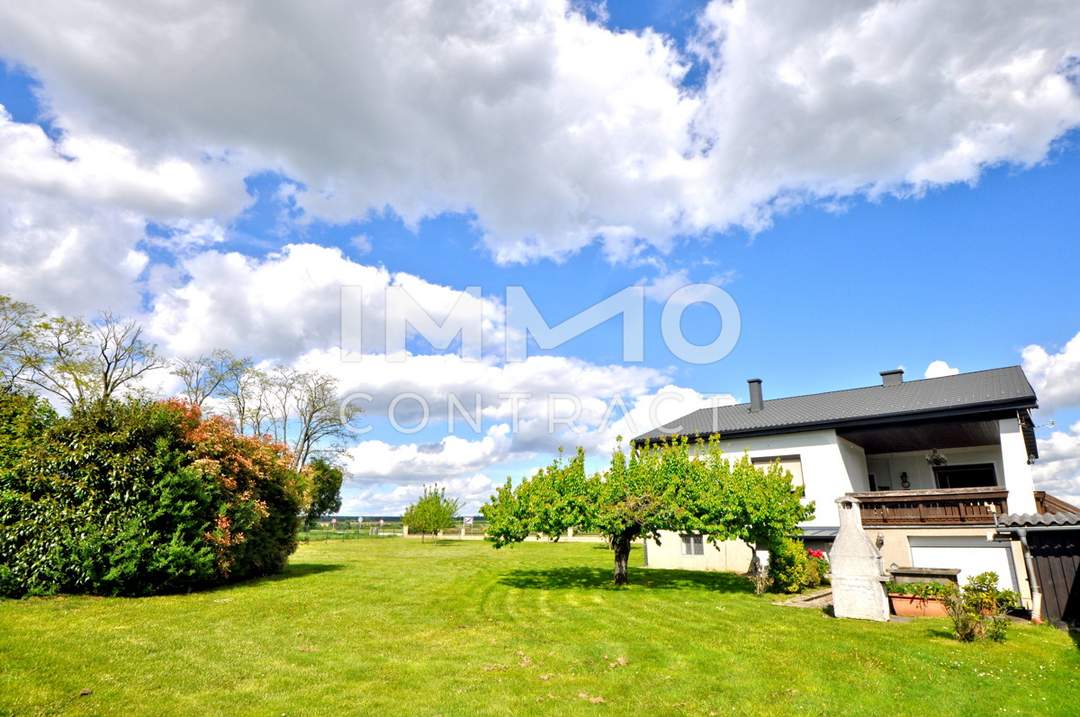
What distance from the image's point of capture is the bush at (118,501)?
1278 cm

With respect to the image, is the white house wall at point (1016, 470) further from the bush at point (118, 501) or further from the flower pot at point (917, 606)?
the bush at point (118, 501)

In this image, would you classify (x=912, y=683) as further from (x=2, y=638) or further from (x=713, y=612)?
(x=2, y=638)

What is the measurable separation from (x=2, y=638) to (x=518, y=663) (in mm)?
8312

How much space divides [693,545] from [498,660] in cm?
1681

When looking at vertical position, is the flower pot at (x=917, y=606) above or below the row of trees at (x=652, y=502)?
below

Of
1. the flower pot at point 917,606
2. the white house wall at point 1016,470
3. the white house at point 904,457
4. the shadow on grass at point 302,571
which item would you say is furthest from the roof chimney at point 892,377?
the shadow on grass at point 302,571

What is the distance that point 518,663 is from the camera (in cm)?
938

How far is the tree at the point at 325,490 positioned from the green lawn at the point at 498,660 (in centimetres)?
3419

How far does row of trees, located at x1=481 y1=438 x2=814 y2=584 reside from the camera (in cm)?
1587

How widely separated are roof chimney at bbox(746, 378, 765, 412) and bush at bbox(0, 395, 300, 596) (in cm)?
2179

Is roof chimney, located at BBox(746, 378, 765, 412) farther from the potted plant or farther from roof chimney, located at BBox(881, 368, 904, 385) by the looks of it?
the potted plant

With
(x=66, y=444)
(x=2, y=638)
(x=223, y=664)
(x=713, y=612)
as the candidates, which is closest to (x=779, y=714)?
(x=713, y=612)

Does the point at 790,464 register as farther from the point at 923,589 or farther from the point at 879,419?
the point at 923,589

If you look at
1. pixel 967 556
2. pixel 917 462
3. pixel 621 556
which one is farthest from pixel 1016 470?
pixel 621 556
